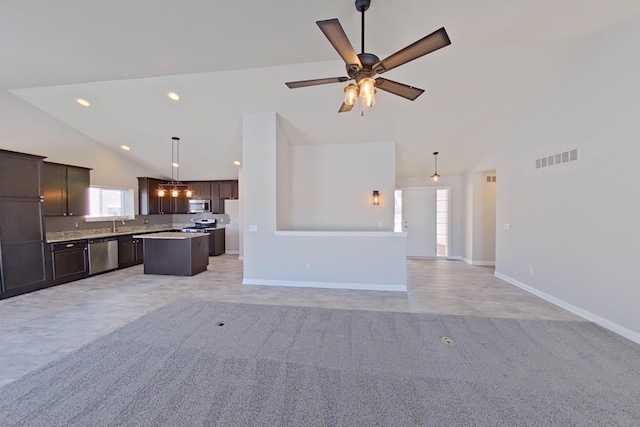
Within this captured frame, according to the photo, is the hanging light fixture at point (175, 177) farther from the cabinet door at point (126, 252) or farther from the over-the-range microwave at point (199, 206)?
the cabinet door at point (126, 252)

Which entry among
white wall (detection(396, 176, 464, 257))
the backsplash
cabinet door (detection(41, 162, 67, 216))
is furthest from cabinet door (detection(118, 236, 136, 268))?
white wall (detection(396, 176, 464, 257))

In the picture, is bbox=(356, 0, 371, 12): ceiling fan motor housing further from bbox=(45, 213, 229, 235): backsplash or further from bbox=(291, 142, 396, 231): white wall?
bbox=(45, 213, 229, 235): backsplash

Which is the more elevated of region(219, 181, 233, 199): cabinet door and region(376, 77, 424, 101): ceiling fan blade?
region(376, 77, 424, 101): ceiling fan blade

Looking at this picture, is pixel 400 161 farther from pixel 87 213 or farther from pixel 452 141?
pixel 87 213

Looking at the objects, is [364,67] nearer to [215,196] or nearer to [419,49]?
[419,49]

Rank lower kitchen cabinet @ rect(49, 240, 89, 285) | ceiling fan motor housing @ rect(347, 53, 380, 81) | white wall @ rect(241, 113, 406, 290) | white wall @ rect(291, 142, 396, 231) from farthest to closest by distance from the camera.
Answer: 1. white wall @ rect(291, 142, 396, 231)
2. lower kitchen cabinet @ rect(49, 240, 89, 285)
3. white wall @ rect(241, 113, 406, 290)
4. ceiling fan motor housing @ rect(347, 53, 380, 81)

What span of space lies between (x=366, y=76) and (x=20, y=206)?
615 centimetres

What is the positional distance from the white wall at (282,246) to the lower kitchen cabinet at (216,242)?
3.69m

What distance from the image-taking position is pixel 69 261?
17.8 ft

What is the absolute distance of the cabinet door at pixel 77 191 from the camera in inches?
234

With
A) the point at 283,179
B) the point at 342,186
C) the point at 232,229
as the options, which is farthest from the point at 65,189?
the point at 342,186

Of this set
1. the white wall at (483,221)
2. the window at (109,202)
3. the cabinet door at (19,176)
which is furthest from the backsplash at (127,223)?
the white wall at (483,221)

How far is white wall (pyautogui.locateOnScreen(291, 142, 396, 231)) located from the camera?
20.3 feet

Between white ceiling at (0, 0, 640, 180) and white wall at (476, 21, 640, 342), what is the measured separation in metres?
0.37
